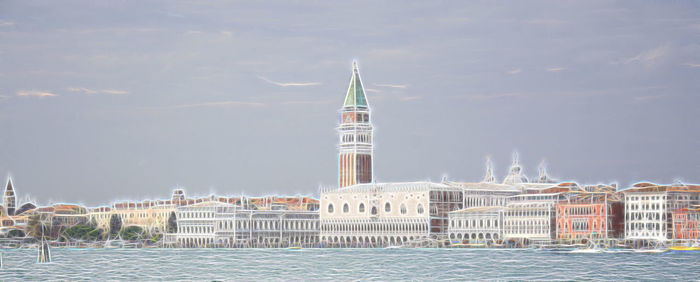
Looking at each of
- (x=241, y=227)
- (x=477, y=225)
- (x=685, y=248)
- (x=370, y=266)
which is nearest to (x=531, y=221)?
(x=477, y=225)

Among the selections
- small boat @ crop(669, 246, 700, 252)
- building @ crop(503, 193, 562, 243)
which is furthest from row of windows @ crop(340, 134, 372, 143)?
small boat @ crop(669, 246, 700, 252)

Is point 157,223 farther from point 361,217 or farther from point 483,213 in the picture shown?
point 483,213

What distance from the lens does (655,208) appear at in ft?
314

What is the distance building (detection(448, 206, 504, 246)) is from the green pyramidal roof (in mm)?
23240

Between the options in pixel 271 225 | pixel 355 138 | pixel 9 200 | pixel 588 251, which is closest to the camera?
pixel 588 251

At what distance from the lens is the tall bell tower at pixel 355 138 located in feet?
415

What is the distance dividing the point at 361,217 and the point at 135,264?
1454 inches

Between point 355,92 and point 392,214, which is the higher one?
point 355,92

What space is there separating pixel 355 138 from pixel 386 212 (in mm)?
14864

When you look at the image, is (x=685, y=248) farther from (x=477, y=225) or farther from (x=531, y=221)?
(x=477, y=225)

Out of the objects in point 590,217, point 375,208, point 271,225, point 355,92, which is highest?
point 355,92

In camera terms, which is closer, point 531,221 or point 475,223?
point 531,221

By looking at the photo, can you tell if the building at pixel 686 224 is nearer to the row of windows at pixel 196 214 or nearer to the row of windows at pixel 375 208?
the row of windows at pixel 375 208

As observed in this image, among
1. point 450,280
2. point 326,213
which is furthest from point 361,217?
point 450,280
